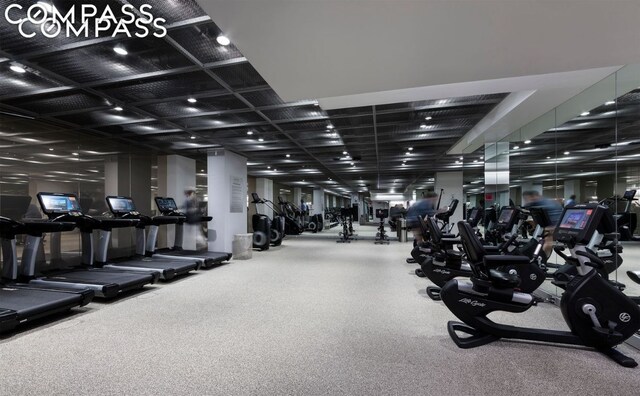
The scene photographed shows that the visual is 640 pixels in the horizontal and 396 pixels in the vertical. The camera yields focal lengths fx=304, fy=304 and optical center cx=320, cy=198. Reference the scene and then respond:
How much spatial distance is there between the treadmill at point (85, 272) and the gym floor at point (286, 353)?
0.82ft

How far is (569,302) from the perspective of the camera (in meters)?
2.65

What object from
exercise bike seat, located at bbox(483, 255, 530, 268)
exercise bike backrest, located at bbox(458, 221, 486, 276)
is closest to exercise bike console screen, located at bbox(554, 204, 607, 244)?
exercise bike seat, located at bbox(483, 255, 530, 268)

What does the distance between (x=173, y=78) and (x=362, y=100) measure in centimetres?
268

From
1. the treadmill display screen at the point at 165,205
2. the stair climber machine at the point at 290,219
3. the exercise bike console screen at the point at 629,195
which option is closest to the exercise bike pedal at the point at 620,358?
the exercise bike console screen at the point at 629,195

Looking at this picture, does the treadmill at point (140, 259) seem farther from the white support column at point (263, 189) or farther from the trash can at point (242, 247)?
the white support column at point (263, 189)

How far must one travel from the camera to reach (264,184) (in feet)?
51.1

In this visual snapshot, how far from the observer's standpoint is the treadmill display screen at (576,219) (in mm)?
2811

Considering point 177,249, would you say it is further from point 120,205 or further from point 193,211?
point 120,205

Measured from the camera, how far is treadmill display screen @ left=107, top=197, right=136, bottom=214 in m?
5.98

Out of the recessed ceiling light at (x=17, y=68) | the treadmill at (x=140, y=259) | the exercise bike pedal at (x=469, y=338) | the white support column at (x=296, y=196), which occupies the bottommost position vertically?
the exercise bike pedal at (x=469, y=338)

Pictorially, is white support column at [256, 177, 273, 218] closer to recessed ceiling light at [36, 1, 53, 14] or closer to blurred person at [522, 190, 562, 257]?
blurred person at [522, 190, 562, 257]

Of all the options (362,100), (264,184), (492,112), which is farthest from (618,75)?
(264,184)

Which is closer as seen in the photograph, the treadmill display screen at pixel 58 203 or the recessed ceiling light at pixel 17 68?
the recessed ceiling light at pixel 17 68

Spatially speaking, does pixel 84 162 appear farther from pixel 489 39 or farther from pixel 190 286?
pixel 489 39
